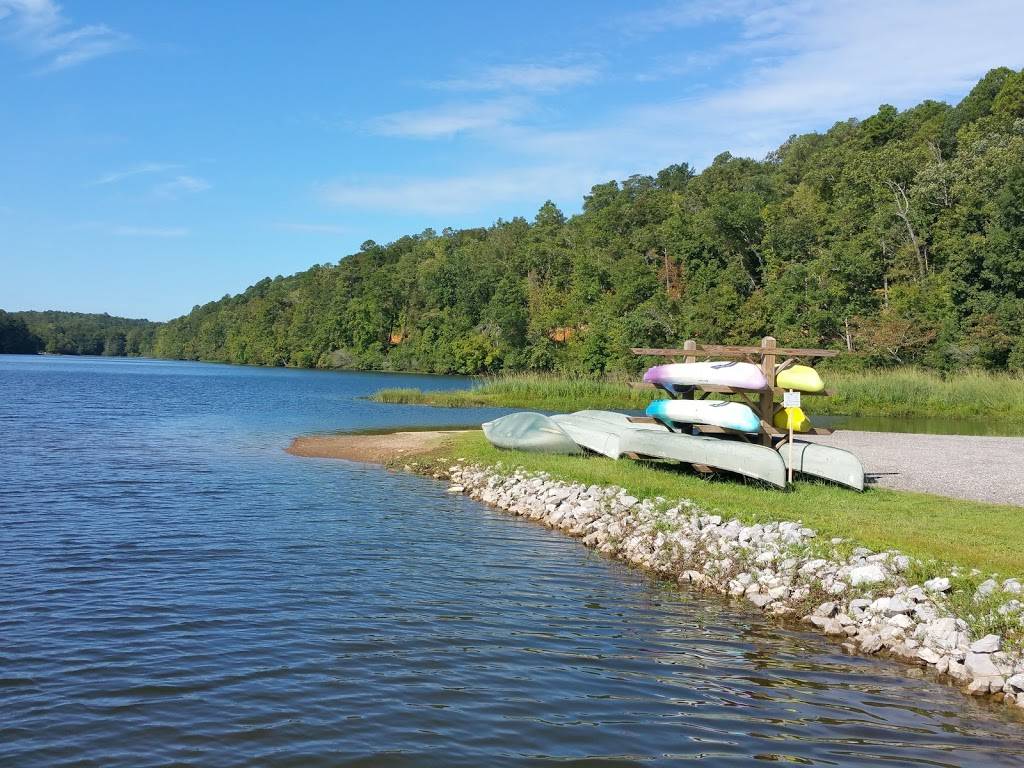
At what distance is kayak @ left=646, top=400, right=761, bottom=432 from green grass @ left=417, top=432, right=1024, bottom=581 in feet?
3.59

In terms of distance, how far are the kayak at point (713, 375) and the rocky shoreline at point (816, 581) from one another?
325cm

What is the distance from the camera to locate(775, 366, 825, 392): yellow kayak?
15727 mm

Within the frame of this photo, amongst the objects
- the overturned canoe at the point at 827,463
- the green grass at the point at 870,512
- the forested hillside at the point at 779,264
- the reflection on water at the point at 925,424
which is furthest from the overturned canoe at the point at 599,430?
the forested hillside at the point at 779,264

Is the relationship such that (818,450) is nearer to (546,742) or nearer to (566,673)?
(566,673)

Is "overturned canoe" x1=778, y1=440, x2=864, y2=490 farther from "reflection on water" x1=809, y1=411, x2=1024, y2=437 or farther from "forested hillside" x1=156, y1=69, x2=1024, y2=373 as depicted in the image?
"forested hillside" x1=156, y1=69, x2=1024, y2=373

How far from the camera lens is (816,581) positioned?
9.59 m

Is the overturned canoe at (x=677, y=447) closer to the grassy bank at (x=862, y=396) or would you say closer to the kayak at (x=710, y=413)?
the kayak at (x=710, y=413)

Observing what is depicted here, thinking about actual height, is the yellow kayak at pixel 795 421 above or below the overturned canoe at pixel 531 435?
above

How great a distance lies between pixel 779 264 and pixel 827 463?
5168cm

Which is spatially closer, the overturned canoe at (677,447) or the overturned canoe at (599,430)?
the overturned canoe at (677,447)

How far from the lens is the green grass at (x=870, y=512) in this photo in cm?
966

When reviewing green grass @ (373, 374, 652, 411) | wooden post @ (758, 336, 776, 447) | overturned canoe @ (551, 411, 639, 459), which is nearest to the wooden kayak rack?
wooden post @ (758, 336, 776, 447)

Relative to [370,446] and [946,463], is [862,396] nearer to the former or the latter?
[946,463]

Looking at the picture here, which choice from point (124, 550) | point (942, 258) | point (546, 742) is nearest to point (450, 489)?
point (124, 550)
